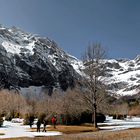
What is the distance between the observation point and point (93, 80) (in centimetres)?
5866

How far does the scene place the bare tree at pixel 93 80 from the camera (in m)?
58.7

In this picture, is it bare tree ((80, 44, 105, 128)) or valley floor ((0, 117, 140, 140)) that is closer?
valley floor ((0, 117, 140, 140))

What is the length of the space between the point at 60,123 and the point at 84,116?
7520mm

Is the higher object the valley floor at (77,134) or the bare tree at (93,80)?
the bare tree at (93,80)

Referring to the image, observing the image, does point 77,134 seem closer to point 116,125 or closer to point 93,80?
point 93,80

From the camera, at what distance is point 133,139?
3192cm

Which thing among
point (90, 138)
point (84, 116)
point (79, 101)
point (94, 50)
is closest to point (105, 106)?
point (79, 101)

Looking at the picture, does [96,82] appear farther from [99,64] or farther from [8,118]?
[8,118]

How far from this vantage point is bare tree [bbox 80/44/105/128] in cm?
5866

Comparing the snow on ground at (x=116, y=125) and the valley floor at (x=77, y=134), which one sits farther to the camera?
the snow on ground at (x=116, y=125)

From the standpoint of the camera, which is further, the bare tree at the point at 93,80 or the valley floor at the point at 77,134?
the bare tree at the point at 93,80

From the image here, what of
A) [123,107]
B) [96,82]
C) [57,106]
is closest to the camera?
[96,82]

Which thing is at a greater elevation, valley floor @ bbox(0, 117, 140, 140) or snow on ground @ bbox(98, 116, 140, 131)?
snow on ground @ bbox(98, 116, 140, 131)

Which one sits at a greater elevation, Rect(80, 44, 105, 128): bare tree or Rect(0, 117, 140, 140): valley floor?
Rect(80, 44, 105, 128): bare tree
